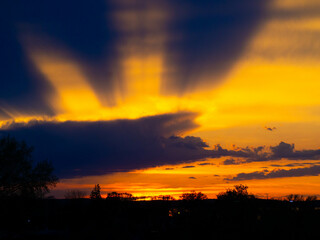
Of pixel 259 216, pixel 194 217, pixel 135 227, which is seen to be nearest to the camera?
pixel 259 216

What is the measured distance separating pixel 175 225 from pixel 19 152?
40767 mm

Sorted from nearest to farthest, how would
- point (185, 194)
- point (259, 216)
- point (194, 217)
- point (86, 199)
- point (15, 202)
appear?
point (259, 216) < point (194, 217) < point (15, 202) < point (86, 199) < point (185, 194)

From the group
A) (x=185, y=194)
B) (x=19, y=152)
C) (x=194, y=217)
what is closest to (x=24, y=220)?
(x=19, y=152)

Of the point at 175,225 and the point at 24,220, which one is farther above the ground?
the point at 24,220

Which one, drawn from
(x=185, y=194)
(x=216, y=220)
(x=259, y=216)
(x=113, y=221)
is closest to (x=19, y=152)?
(x=113, y=221)

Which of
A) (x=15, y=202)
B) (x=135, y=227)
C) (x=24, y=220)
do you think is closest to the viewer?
(x=15, y=202)

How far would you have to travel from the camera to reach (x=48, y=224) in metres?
95.5

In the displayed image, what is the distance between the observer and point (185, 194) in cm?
15200

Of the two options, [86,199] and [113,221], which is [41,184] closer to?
[113,221]

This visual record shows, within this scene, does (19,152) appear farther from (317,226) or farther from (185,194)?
(185,194)

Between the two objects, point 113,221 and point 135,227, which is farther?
point 113,221

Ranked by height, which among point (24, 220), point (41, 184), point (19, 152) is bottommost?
point (24, 220)

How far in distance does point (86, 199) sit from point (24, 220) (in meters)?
44.4

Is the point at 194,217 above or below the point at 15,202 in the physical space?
below
